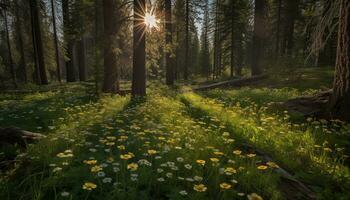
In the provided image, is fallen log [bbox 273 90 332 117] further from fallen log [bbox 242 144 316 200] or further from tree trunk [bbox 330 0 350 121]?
fallen log [bbox 242 144 316 200]

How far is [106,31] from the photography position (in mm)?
12703

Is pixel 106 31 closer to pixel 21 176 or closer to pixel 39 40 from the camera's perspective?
pixel 21 176

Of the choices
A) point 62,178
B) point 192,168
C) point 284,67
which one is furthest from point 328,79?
point 62,178

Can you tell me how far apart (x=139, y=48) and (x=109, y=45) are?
1.55 meters

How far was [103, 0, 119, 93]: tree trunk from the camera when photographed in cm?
1252

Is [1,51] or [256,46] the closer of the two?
[256,46]

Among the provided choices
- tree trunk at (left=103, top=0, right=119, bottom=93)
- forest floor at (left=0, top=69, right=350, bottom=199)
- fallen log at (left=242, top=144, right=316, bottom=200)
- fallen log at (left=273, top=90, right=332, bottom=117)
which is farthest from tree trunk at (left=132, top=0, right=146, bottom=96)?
fallen log at (left=242, top=144, right=316, bottom=200)

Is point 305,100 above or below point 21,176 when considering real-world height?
above

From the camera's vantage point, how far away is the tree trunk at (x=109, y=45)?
12524mm

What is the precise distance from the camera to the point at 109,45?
12.4 meters

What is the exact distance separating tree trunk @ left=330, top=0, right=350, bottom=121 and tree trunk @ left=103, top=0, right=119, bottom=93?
9.40 metres

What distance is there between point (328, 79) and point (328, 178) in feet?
56.0

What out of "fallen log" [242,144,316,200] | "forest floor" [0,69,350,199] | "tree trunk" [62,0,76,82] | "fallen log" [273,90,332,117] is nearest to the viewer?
"forest floor" [0,69,350,199]

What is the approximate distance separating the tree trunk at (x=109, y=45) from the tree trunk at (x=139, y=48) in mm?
1328
